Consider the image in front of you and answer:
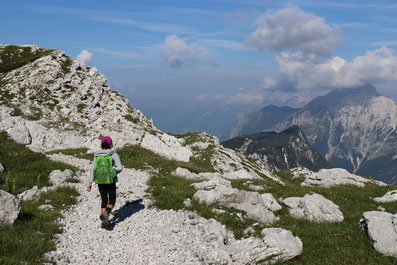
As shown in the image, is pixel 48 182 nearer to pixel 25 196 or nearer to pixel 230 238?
pixel 25 196

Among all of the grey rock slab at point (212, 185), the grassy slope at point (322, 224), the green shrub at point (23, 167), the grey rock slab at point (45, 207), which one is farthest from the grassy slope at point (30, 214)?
the grey rock slab at point (212, 185)

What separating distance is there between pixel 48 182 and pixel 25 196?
351 cm

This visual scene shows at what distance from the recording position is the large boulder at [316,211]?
1495cm

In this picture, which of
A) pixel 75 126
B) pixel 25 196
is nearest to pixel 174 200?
pixel 25 196

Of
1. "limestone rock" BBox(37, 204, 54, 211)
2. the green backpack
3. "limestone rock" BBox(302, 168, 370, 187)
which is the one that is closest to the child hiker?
the green backpack

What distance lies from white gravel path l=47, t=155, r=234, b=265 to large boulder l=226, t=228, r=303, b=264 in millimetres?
652

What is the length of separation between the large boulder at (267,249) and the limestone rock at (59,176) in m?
13.2

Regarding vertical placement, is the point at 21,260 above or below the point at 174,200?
above

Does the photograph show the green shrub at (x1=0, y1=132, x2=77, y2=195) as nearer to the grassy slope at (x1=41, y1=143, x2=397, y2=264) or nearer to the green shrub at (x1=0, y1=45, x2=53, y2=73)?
the grassy slope at (x1=41, y1=143, x2=397, y2=264)

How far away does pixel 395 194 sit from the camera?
62.0ft

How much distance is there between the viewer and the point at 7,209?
35.3ft

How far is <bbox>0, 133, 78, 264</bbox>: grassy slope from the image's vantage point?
9164mm

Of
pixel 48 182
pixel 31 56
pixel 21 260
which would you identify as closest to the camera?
pixel 21 260

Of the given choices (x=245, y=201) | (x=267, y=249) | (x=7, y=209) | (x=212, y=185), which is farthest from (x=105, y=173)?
(x=245, y=201)
